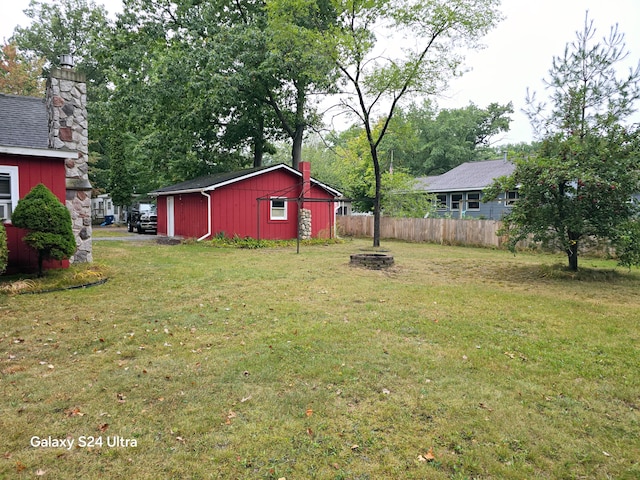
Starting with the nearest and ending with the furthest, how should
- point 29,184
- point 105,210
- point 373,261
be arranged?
point 29,184, point 373,261, point 105,210

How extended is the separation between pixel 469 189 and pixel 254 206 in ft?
48.9

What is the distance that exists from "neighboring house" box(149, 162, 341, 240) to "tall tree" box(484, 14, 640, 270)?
26.3 feet

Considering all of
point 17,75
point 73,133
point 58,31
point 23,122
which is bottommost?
point 73,133

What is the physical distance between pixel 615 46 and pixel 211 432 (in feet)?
37.6

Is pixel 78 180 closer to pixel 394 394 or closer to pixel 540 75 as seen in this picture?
pixel 394 394

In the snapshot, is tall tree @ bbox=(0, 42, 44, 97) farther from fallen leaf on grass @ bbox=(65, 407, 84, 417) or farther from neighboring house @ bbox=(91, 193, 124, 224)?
fallen leaf on grass @ bbox=(65, 407, 84, 417)

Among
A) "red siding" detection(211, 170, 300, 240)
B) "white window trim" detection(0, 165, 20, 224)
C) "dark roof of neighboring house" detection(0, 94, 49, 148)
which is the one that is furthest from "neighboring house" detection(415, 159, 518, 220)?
"white window trim" detection(0, 165, 20, 224)

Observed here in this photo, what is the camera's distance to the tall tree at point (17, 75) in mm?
27484

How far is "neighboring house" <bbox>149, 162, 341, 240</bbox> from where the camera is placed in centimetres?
1659

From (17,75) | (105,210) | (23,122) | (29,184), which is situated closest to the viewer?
(29,184)

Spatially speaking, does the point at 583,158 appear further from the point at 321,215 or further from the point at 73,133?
the point at 321,215

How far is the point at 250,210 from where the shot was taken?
17344mm

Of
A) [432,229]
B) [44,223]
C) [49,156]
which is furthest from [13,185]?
[432,229]

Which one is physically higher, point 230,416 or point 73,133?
point 73,133
